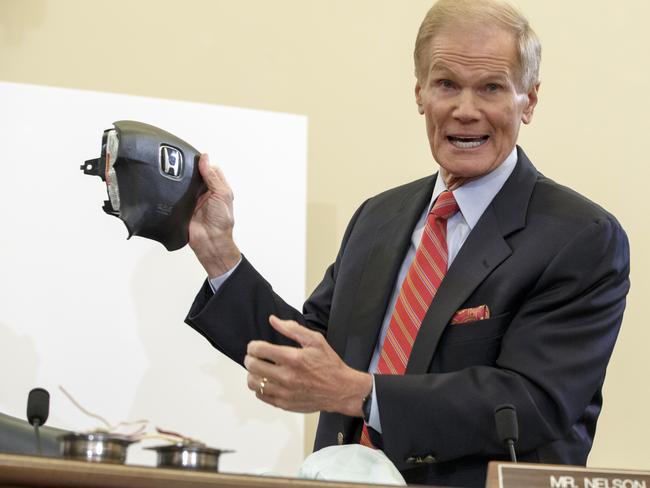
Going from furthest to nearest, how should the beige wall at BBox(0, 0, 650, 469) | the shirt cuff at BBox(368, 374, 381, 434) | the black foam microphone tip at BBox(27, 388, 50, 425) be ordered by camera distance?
the beige wall at BBox(0, 0, 650, 469) → the shirt cuff at BBox(368, 374, 381, 434) → the black foam microphone tip at BBox(27, 388, 50, 425)

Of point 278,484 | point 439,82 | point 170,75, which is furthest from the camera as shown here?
point 170,75

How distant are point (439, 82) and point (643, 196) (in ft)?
5.03

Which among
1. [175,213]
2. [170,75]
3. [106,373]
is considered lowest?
[106,373]

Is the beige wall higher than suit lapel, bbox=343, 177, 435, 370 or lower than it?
higher

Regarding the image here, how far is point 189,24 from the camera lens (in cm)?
336

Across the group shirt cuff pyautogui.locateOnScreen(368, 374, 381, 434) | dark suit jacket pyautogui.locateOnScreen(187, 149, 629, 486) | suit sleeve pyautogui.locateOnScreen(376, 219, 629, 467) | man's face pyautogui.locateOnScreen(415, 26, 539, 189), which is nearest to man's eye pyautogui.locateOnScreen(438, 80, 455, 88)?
man's face pyautogui.locateOnScreen(415, 26, 539, 189)

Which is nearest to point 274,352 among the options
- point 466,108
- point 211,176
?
point 211,176

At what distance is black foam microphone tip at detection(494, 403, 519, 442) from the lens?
1.55m

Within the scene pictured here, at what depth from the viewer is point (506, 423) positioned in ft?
5.13

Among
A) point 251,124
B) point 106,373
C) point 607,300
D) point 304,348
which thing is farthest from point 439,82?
point 106,373

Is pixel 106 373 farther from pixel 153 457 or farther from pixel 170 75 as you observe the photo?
pixel 170 75

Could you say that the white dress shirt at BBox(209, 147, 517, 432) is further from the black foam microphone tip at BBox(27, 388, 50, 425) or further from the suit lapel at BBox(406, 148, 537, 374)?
the black foam microphone tip at BBox(27, 388, 50, 425)

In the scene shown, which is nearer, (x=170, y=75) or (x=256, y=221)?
(x=256, y=221)

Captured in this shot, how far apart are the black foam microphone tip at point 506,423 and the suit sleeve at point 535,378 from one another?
25 centimetres
